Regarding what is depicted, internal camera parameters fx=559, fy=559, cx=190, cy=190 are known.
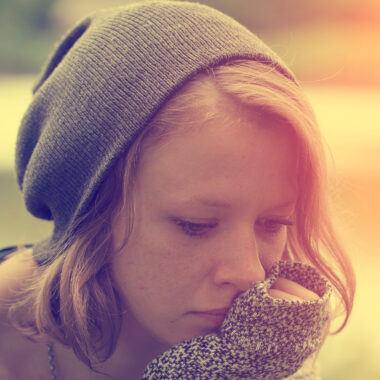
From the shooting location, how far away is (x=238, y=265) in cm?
132

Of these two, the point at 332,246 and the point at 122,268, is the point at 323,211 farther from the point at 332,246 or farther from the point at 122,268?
the point at 122,268

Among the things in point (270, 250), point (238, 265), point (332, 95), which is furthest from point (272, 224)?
point (332, 95)

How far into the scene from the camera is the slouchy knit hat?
4.50 feet

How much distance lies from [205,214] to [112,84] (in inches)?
15.8

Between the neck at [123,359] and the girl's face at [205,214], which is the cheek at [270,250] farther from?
the neck at [123,359]

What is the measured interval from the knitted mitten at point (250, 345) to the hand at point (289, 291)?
0.07 meters

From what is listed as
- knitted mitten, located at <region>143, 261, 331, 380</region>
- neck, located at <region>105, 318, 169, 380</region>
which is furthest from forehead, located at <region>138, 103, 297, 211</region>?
neck, located at <region>105, 318, 169, 380</region>

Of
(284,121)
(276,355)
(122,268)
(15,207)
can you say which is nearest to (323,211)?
(284,121)

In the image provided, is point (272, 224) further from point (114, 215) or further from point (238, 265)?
point (114, 215)

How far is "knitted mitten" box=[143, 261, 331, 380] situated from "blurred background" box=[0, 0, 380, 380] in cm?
50

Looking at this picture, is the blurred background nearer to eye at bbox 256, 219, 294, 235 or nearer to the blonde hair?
the blonde hair

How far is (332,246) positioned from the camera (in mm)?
1720

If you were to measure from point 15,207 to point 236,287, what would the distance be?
2962mm

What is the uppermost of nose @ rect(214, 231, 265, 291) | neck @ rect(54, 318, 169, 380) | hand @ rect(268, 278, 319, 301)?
nose @ rect(214, 231, 265, 291)
